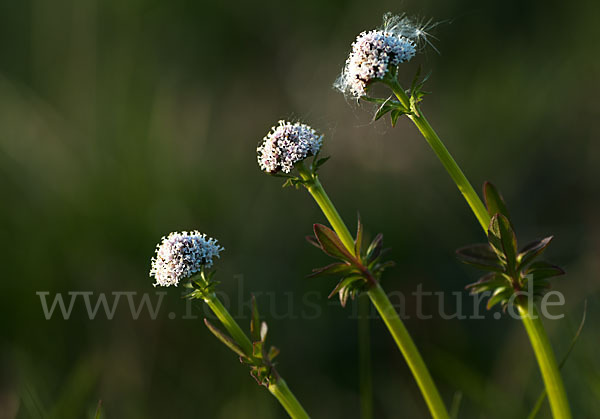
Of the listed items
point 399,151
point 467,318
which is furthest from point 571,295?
point 399,151

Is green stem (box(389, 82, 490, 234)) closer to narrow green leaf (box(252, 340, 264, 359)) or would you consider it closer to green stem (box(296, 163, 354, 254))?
green stem (box(296, 163, 354, 254))

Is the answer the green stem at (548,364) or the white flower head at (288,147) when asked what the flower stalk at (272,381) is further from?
the green stem at (548,364)

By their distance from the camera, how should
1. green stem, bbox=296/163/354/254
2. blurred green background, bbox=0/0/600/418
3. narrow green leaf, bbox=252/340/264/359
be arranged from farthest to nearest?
blurred green background, bbox=0/0/600/418
green stem, bbox=296/163/354/254
narrow green leaf, bbox=252/340/264/359

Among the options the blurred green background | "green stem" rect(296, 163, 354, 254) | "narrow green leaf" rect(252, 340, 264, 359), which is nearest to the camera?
"narrow green leaf" rect(252, 340, 264, 359)

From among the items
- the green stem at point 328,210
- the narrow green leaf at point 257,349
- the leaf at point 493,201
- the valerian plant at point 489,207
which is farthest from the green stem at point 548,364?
the narrow green leaf at point 257,349

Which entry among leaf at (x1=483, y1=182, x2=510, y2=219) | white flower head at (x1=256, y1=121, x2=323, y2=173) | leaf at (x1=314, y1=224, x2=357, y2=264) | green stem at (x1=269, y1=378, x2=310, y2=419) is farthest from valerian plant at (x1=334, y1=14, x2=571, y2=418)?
green stem at (x1=269, y1=378, x2=310, y2=419)

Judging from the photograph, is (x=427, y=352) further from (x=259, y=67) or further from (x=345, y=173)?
(x=259, y=67)
